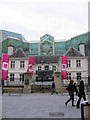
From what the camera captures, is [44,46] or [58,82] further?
[44,46]

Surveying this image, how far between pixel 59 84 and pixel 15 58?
65.7 feet

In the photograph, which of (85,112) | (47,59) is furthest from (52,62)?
(85,112)

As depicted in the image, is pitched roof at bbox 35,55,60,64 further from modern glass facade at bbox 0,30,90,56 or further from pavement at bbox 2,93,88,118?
pavement at bbox 2,93,88,118

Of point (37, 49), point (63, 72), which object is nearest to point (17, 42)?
point (37, 49)

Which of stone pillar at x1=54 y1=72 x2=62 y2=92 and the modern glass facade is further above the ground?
the modern glass facade

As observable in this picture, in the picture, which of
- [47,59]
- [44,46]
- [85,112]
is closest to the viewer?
[85,112]

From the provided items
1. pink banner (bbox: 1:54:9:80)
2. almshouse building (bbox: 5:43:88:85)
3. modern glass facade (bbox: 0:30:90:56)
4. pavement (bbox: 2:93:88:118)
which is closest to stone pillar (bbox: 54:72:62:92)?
pink banner (bbox: 1:54:9:80)

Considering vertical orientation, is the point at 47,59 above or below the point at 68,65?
above

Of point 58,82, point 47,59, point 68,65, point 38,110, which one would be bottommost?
point 38,110

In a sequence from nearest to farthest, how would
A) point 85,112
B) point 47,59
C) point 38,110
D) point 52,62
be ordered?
point 85,112 → point 38,110 → point 52,62 → point 47,59

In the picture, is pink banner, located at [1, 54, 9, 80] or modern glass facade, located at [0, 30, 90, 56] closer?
pink banner, located at [1, 54, 9, 80]

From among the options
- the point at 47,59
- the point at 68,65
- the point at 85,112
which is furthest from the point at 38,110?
the point at 47,59

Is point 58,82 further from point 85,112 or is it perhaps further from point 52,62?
point 52,62

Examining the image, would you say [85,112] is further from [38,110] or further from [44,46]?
[44,46]
